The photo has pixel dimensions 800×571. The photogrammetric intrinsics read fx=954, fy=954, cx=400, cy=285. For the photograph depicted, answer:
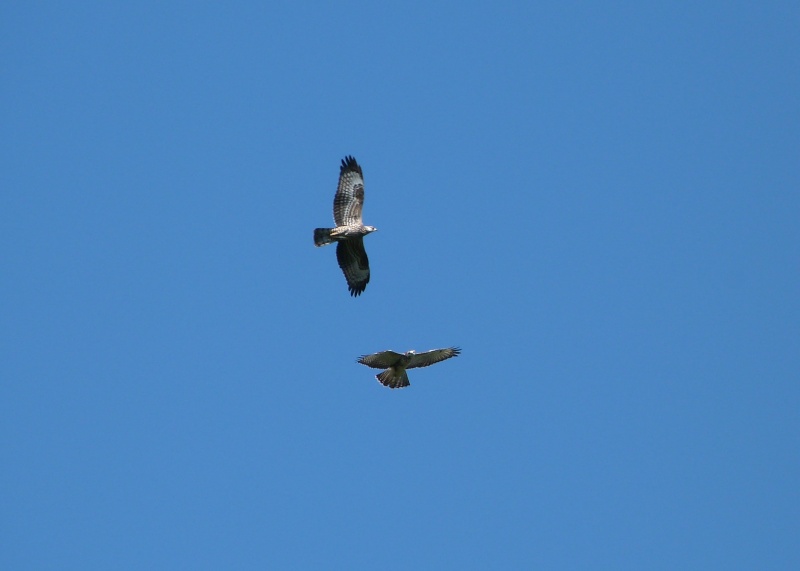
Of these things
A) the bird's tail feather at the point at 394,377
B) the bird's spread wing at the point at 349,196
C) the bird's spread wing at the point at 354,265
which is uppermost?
the bird's spread wing at the point at 349,196

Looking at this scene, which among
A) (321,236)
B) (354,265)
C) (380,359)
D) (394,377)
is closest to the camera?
(380,359)

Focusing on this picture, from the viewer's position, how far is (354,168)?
18.6m

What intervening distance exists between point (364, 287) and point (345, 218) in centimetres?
137

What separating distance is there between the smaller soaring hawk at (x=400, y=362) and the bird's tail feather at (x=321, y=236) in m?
2.38

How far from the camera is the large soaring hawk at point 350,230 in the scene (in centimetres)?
1759

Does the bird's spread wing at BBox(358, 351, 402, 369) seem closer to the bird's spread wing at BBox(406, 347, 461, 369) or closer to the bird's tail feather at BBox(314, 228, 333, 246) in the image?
the bird's spread wing at BBox(406, 347, 461, 369)

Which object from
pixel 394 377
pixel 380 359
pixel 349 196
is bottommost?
pixel 394 377

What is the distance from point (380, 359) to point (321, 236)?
2604 mm

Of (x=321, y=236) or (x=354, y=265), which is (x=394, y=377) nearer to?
(x=354, y=265)

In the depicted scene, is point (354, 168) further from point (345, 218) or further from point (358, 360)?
point (358, 360)

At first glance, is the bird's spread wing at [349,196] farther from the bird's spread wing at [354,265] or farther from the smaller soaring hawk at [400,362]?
the smaller soaring hawk at [400,362]

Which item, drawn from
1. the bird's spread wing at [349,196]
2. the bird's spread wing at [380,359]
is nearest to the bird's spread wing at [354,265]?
the bird's spread wing at [349,196]

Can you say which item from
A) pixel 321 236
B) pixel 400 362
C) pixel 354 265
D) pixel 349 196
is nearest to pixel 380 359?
pixel 400 362

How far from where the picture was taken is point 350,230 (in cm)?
1759
